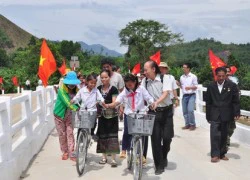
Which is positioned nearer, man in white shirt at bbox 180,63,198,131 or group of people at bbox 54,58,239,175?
group of people at bbox 54,58,239,175

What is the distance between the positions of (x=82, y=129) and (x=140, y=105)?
3.11 ft

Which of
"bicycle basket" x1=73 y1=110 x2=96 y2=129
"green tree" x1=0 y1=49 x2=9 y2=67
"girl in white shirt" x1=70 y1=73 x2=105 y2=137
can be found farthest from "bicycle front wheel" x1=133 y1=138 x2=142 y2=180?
"green tree" x1=0 y1=49 x2=9 y2=67

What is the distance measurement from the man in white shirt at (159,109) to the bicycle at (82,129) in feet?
3.09

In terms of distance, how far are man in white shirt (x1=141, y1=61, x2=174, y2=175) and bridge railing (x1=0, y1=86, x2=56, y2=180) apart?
80.3 inches

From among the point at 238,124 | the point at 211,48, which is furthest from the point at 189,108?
the point at 211,48

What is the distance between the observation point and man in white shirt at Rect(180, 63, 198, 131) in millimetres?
11664

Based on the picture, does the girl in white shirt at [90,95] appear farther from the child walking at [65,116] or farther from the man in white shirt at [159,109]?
the man in white shirt at [159,109]

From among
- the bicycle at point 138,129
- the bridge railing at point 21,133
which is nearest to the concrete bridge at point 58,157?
the bridge railing at point 21,133

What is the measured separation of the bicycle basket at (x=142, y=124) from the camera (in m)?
5.80

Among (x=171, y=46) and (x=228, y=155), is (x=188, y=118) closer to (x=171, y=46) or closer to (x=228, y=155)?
(x=228, y=155)

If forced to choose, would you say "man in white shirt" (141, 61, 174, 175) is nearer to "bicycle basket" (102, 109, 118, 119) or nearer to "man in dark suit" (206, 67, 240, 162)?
"bicycle basket" (102, 109, 118, 119)

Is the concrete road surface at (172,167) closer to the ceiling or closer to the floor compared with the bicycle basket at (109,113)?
closer to the floor

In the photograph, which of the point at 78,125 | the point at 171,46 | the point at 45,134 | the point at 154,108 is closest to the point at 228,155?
the point at 154,108

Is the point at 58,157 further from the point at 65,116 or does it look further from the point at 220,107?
the point at 220,107
